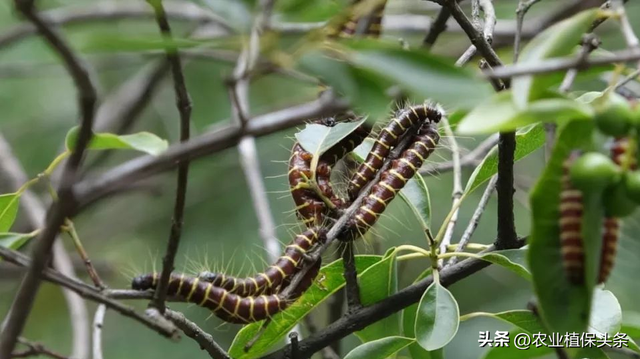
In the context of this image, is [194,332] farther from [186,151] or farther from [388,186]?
[186,151]

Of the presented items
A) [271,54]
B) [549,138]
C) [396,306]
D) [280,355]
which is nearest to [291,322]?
[280,355]

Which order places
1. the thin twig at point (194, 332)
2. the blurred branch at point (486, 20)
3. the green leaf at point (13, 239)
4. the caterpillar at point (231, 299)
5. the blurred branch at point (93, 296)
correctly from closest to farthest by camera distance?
the blurred branch at point (93, 296) → the thin twig at point (194, 332) → the caterpillar at point (231, 299) → the green leaf at point (13, 239) → the blurred branch at point (486, 20)

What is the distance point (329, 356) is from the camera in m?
1.82

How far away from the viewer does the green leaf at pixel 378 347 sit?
4.10ft

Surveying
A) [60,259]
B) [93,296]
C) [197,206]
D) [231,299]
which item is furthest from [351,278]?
[197,206]

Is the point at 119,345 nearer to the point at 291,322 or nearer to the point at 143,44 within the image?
the point at 291,322

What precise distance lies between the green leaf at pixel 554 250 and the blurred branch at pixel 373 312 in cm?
49

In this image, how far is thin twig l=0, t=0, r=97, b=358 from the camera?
595 mm

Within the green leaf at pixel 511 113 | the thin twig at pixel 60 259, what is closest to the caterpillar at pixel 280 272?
the green leaf at pixel 511 113

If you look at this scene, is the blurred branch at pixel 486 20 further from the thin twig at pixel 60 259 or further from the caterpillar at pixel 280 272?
the thin twig at pixel 60 259

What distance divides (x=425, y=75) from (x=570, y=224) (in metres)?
0.18

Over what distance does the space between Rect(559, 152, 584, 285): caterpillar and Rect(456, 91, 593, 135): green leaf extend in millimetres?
56

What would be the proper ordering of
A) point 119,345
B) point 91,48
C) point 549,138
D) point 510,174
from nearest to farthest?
point 91,48, point 510,174, point 549,138, point 119,345

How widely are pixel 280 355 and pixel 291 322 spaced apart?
0.07 metres
